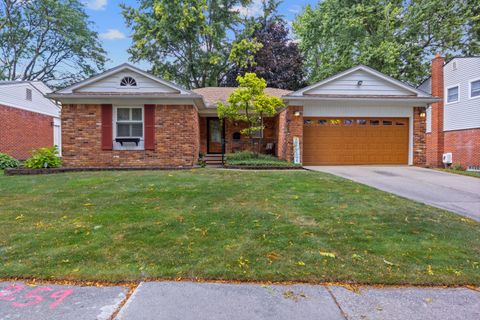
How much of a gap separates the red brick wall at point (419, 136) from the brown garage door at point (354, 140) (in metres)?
0.34

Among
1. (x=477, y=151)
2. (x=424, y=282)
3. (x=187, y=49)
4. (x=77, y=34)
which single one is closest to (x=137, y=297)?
(x=424, y=282)

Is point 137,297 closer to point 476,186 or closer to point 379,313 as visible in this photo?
point 379,313

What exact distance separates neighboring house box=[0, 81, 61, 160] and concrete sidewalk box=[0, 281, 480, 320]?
16952mm

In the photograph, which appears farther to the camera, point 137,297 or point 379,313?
point 137,297

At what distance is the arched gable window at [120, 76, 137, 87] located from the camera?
11.8m

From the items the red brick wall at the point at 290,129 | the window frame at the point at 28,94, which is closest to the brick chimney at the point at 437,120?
the red brick wall at the point at 290,129

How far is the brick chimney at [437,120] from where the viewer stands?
53.4 feet

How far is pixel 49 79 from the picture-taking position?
28.4 meters

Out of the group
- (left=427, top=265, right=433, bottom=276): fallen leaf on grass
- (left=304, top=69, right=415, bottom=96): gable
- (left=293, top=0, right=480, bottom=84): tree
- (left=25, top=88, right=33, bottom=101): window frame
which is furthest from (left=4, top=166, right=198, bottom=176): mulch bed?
(left=293, top=0, right=480, bottom=84): tree

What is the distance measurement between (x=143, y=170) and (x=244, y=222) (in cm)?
728

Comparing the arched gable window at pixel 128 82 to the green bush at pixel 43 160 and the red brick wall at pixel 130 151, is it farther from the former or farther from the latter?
the green bush at pixel 43 160

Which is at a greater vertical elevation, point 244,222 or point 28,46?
point 28,46

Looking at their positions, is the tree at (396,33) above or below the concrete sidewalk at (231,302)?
above

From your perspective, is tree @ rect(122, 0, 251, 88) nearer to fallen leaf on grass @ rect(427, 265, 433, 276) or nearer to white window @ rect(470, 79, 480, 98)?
white window @ rect(470, 79, 480, 98)
